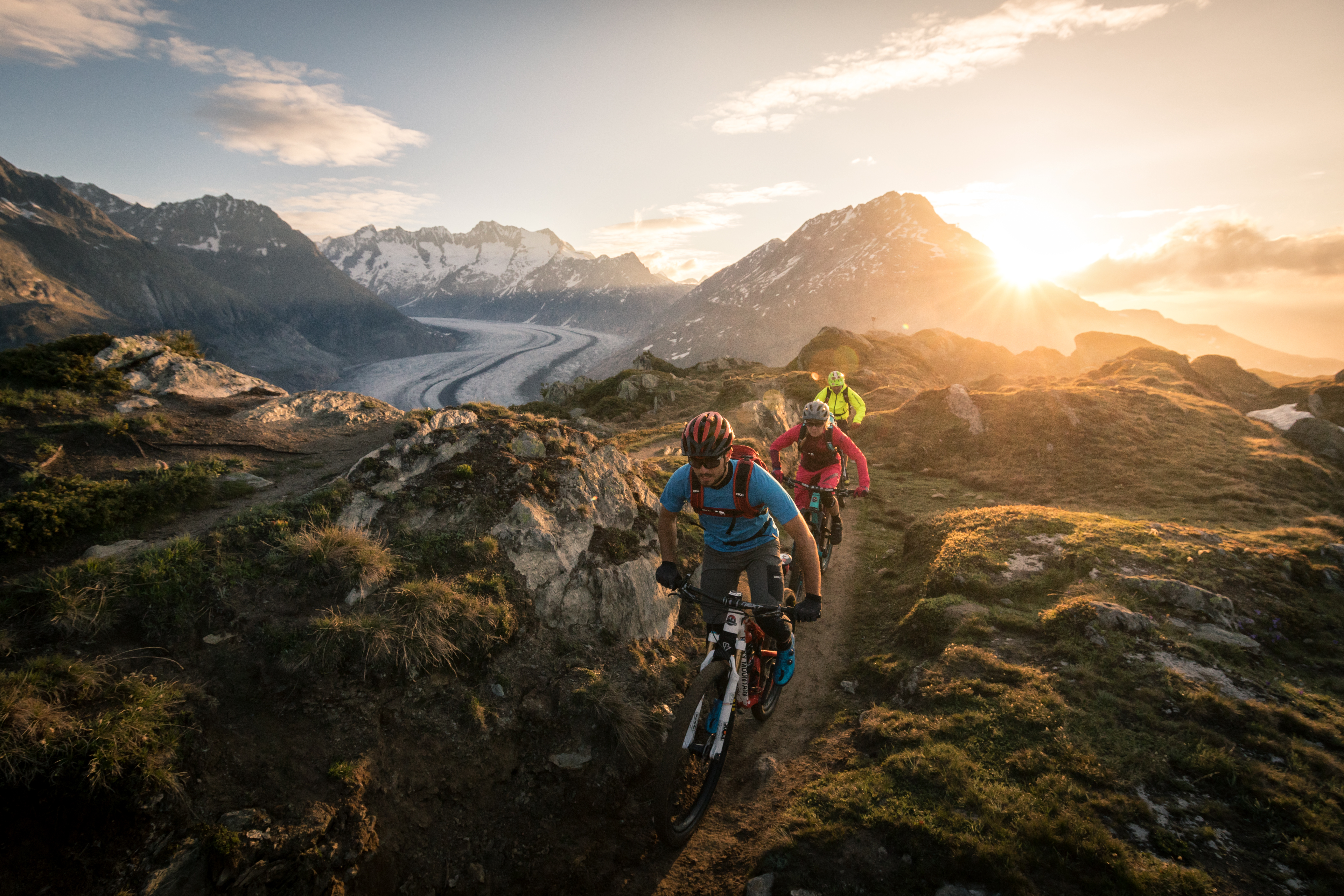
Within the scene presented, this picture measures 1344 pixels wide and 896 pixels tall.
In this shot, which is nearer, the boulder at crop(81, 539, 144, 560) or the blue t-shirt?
the blue t-shirt

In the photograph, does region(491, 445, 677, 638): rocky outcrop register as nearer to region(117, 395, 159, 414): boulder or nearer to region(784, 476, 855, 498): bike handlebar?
region(784, 476, 855, 498): bike handlebar

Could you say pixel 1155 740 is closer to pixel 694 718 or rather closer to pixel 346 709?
pixel 694 718

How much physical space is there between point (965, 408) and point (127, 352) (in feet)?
121

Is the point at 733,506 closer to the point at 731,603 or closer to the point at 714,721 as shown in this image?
the point at 731,603

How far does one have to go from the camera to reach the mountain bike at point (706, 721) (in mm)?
6070

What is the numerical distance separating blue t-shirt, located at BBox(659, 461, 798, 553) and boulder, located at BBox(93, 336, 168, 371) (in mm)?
21414

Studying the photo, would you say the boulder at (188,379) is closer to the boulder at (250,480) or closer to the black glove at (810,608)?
the boulder at (250,480)

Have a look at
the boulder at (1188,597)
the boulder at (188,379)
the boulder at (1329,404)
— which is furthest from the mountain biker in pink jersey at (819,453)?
the boulder at (1329,404)

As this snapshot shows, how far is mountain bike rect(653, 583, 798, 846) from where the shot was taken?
6.07 meters

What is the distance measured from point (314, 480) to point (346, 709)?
25.1 ft

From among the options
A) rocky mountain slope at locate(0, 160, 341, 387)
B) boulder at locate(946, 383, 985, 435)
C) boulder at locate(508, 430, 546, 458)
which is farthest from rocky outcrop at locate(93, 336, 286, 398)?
rocky mountain slope at locate(0, 160, 341, 387)

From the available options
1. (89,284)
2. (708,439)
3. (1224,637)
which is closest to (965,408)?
(1224,637)

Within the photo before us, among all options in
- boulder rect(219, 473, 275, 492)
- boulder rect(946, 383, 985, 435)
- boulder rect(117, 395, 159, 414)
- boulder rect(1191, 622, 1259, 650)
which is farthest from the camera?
boulder rect(946, 383, 985, 435)

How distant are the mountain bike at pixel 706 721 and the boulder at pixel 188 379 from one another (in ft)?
67.2
